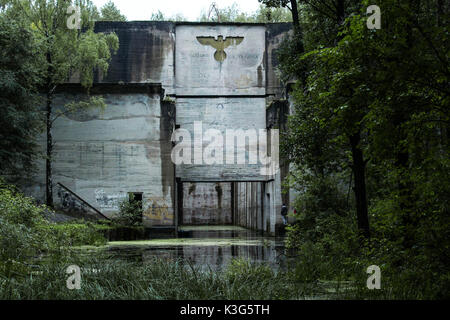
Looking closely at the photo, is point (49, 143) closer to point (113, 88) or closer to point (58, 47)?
point (113, 88)

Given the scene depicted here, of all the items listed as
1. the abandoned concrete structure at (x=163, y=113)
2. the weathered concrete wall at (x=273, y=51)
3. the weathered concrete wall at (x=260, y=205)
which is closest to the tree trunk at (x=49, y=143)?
the abandoned concrete structure at (x=163, y=113)

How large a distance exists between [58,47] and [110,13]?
26353 millimetres

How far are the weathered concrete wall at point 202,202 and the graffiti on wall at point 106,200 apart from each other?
24.3 meters

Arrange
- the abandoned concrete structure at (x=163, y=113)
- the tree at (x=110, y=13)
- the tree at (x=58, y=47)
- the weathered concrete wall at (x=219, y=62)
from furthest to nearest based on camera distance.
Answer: the tree at (x=110, y=13), the weathered concrete wall at (x=219, y=62), the abandoned concrete structure at (x=163, y=113), the tree at (x=58, y=47)

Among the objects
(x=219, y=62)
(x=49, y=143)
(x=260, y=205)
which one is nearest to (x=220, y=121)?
(x=219, y=62)

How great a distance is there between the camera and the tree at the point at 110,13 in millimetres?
48375

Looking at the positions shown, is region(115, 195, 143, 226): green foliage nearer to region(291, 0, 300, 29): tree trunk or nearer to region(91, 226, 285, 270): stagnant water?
region(91, 226, 285, 270): stagnant water

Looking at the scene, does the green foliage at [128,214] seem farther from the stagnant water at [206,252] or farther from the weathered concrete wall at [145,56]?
the weathered concrete wall at [145,56]

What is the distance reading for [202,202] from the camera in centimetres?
5094

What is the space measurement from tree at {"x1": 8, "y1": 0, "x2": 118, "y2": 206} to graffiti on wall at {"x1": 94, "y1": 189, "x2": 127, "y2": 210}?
91.5 inches

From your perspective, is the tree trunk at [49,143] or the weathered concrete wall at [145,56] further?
the weathered concrete wall at [145,56]

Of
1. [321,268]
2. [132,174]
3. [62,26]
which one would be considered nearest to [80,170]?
[132,174]

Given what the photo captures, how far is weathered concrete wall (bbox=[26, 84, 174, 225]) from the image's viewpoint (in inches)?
1045

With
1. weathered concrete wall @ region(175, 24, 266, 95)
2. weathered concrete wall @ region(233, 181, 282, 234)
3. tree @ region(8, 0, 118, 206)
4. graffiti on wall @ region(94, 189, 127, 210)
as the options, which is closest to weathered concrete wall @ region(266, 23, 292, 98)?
weathered concrete wall @ region(175, 24, 266, 95)
